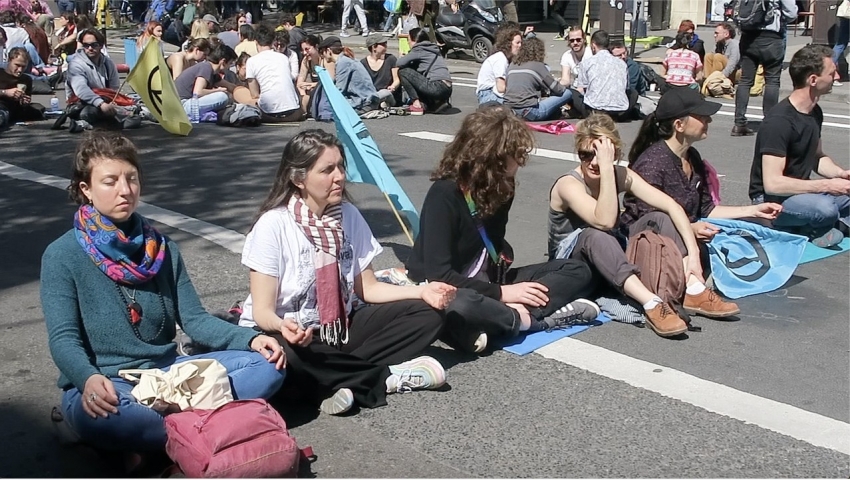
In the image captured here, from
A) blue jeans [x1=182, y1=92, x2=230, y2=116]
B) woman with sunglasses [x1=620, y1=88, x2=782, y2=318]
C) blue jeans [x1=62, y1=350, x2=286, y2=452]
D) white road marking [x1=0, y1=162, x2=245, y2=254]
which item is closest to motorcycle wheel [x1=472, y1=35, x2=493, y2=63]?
blue jeans [x1=182, y1=92, x2=230, y2=116]

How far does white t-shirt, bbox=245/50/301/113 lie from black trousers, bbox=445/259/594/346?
777 cm

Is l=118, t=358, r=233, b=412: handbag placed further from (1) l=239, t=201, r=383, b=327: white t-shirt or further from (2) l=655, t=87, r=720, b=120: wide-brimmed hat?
(2) l=655, t=87, r=720, b=120: wide-brimmed hat

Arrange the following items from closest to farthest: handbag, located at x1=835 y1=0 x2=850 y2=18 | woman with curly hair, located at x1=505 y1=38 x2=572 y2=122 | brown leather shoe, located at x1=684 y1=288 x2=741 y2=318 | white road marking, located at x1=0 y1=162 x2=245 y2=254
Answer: brown leather shoe, located at x1=684 y1=288 x2=741 y2=318, white road marking, located at x1=0 y1=162 x2=245 y2=254, woman with curly hair, located at x1=505 y1=38 x2=572 y2=122, handbag, located at x1=835 y1=0 x2=850 y2=18

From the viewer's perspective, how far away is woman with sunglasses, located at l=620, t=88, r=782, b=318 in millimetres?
5945

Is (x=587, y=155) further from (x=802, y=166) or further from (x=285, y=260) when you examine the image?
(x=802, y=166)

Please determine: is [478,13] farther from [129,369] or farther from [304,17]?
[129,369]

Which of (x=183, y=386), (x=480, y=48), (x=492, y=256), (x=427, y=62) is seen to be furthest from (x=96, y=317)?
(x=480, y=48)

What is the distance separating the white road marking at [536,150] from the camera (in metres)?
10.5

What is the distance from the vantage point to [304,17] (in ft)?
102

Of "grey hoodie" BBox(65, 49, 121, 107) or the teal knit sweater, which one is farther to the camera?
"grey hoodie" BBox(65, 49, 121, 107)

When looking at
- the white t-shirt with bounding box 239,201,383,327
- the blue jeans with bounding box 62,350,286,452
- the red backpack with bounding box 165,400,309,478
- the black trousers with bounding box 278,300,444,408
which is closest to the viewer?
the red backpack with bounding box 165,400,309,478

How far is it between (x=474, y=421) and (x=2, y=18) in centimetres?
1605

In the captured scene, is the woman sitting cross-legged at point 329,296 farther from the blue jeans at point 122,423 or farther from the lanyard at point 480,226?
the lanyard at point 480,226

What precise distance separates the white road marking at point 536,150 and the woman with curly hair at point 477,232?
4654 millimetres
